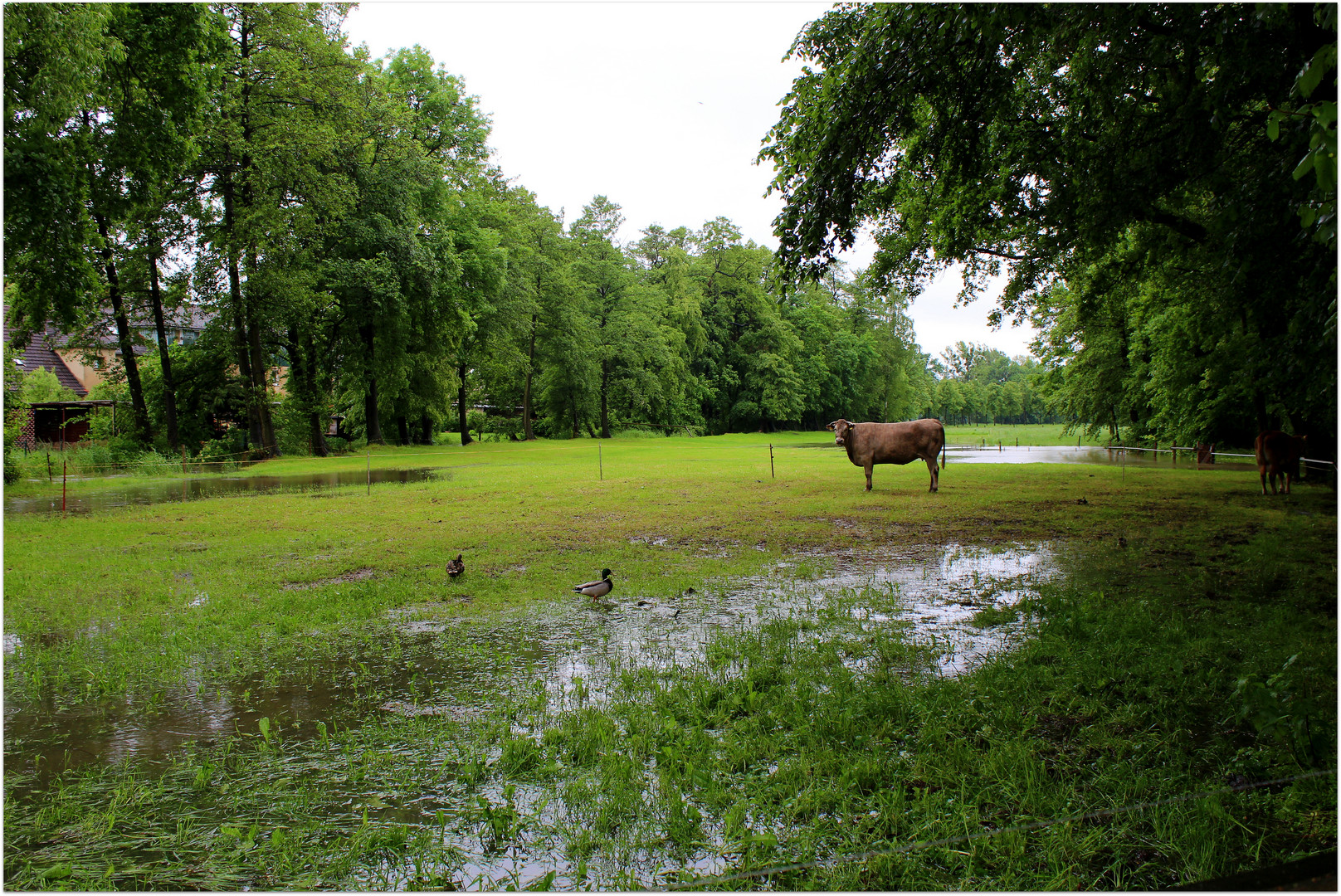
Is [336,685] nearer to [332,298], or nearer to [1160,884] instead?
[1160,884]

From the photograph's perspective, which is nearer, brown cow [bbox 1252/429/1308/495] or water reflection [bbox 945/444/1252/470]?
brown cow [bbox 1252/429/1308/495]

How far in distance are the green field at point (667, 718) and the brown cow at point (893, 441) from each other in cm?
651

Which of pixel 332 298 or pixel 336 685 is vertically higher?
pixel 332 298

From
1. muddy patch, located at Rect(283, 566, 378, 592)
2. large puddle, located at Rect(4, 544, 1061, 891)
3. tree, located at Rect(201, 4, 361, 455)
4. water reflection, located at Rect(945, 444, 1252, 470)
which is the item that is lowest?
water reflection, located at Rect(945, 444, 1252, 470)

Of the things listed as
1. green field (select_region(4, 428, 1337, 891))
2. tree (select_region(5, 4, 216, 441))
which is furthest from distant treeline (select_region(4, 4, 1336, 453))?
green field (select_region(4, 428, 1337, 891))

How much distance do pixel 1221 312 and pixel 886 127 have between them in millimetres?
7244

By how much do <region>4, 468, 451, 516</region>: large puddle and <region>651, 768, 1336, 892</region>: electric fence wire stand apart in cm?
1577

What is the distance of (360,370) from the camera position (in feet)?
109

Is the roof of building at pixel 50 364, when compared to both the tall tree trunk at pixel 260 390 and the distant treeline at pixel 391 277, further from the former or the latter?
the tall tree trunk at pixel 260 390

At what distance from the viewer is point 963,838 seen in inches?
115

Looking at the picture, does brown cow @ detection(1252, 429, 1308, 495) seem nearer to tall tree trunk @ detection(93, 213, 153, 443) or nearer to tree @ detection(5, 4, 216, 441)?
tree @ detection(5, 4, 216, 441)

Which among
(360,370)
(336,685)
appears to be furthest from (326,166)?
(336,685)

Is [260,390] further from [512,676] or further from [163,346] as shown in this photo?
[512,676]

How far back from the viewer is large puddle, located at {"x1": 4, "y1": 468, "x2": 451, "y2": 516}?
14539 mm
